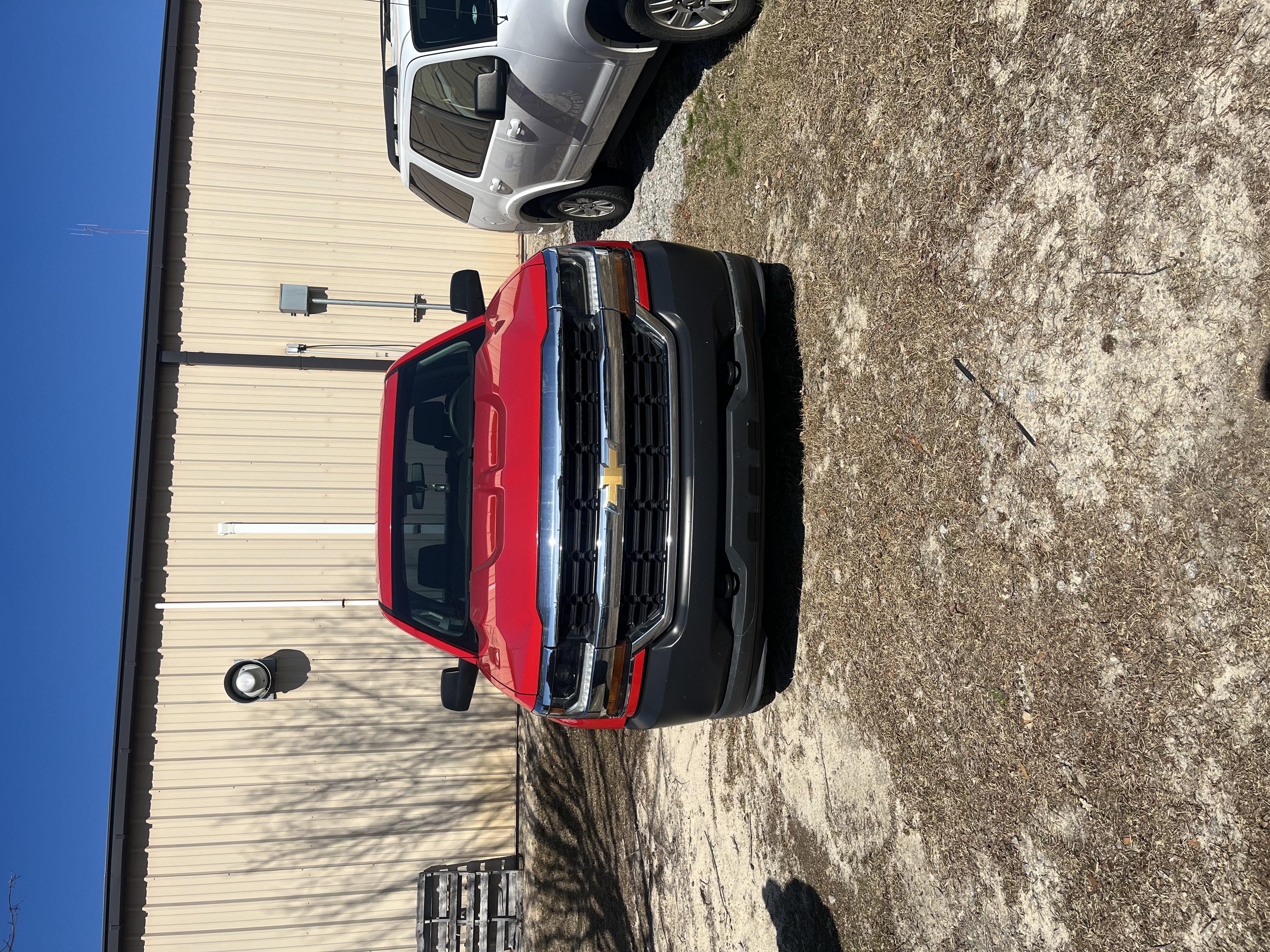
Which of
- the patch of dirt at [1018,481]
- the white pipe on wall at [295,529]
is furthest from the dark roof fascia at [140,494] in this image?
the patch of dirt at [1018,481]

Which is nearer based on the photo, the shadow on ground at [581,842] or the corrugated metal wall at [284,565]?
the shadow on ground at [581,842]

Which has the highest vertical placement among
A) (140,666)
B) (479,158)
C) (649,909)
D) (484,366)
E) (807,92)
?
(479,158)

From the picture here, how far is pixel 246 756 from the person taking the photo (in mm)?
8086

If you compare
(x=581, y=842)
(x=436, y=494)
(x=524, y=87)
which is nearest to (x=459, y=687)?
(x=436, y=494)

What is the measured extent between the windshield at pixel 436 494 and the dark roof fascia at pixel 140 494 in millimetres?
4608

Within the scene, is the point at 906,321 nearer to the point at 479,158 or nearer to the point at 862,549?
the point at 862,549

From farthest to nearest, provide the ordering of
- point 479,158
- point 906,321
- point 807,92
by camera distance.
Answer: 1. point 479,158
2. point 807,92
3. point 906,321

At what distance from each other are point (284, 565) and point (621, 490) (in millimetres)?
5858

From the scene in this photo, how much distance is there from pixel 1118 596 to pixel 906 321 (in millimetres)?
1411

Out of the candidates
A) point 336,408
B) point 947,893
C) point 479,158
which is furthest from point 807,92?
point 336,408

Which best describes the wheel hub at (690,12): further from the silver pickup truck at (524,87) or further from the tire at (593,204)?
the tire at (593,204)

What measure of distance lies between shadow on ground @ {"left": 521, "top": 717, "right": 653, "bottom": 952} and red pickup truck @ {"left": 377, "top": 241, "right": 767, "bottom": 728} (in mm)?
2489

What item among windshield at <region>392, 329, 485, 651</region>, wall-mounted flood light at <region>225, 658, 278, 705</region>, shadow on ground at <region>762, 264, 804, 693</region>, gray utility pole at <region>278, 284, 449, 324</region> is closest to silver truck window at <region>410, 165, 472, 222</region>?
gray utility pole at <region>278, 284, 449, 324</region>

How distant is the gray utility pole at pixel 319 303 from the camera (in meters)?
8.41
